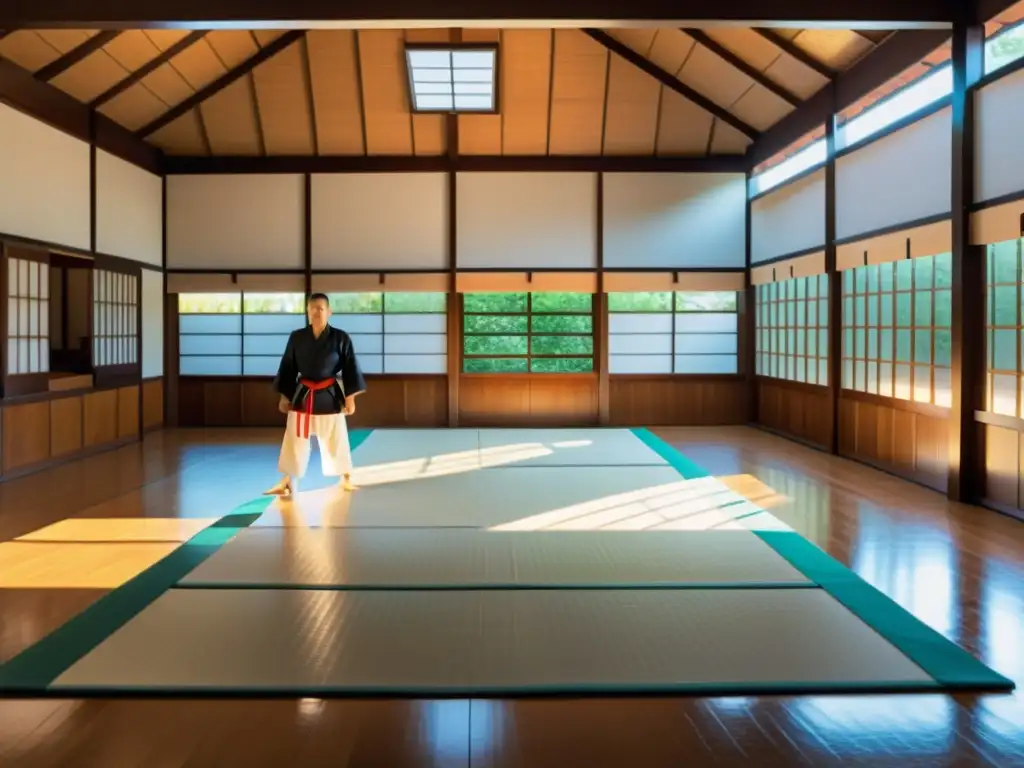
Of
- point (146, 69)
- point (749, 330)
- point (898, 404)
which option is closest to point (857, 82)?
point (898, 404)

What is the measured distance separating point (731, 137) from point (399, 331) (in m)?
4.30

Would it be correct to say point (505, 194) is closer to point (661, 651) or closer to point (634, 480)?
point (634, 480)

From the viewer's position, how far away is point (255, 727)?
2.32 meters

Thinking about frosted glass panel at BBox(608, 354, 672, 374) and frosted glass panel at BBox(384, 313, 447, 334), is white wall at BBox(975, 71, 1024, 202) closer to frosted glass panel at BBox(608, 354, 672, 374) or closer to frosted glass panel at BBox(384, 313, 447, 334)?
frosted glass panel at BBox(608, 354, 672, 374)

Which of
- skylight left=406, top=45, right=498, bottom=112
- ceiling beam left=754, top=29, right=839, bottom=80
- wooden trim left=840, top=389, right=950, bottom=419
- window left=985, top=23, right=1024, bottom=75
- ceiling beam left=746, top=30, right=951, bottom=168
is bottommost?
wooden trim left=840, top=389, right=950, bottom=419

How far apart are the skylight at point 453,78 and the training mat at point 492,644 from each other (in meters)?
6.64

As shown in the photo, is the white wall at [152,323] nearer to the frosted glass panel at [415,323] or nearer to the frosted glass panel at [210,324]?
the frosted glass panel at [210,324]

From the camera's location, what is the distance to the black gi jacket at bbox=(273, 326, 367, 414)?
5523 mm

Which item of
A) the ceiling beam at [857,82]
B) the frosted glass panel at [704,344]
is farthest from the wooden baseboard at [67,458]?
the ceiling beam at [857,82]

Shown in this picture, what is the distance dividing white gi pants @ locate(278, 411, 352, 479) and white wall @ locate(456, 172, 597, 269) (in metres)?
4.78

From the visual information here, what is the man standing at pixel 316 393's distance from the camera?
547 cm

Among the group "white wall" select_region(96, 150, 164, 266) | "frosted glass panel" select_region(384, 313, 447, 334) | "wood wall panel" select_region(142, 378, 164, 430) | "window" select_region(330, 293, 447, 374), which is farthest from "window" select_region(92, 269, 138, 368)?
"frosted glass panel" select_region(384, 313, 447, 334)

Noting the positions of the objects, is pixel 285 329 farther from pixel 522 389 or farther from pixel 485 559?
pixel 485 559

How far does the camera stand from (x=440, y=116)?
31.8 feet
